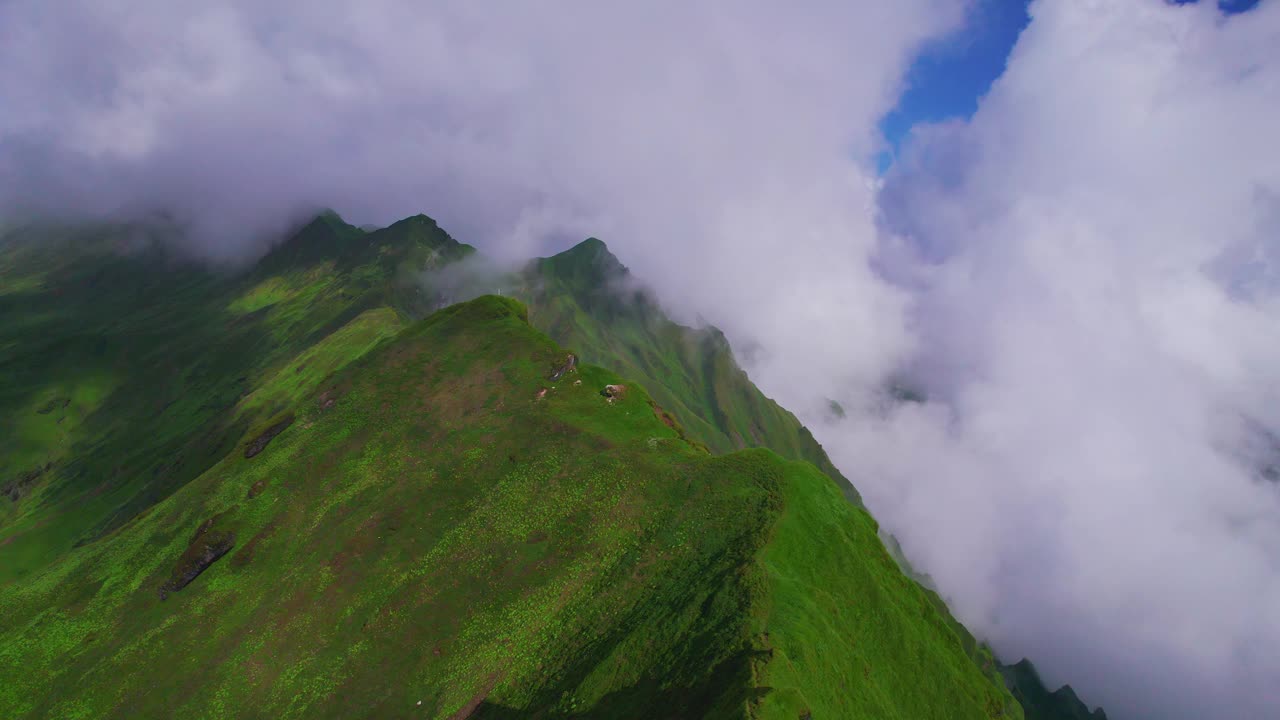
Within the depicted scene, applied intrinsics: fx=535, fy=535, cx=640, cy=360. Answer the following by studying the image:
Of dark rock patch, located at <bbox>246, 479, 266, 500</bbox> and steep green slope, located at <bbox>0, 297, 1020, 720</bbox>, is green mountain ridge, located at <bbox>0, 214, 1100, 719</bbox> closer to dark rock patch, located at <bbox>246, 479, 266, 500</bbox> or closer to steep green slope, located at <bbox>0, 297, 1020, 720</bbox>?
steep green slope, located at <bbox>0, 297, 1020, 720</bbox>

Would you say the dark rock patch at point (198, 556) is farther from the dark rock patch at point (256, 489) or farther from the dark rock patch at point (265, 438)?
the dark rock patch at point (265, 438)

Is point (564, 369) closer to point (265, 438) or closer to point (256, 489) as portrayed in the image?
point (256, 489)

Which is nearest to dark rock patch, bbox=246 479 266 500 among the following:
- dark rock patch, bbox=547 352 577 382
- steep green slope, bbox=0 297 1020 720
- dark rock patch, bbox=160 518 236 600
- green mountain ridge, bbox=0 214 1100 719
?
steep green slope, bbox=0 297 1020 720

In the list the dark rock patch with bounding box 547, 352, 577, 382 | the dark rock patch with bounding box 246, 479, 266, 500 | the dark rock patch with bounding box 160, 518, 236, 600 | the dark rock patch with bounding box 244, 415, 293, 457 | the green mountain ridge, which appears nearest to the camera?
the green mountain ridge

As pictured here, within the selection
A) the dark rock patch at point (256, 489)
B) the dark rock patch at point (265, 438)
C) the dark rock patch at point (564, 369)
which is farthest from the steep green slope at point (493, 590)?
the dark rock patch at point (564, 369)

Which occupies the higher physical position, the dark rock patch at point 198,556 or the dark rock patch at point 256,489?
the dark rock patch at point 256,489

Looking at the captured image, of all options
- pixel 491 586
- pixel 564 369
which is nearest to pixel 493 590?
pixel 491 586
